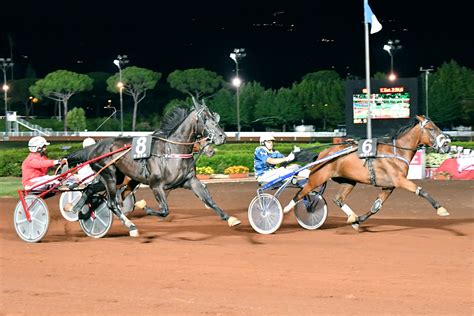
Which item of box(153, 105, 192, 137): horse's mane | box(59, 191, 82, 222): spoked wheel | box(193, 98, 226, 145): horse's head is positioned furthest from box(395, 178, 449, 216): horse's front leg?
box(59, 191, 82, 222): spoked wheel

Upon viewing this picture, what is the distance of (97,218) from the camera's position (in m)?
10.8

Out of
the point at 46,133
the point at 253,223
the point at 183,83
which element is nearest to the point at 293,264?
the point at 253,223

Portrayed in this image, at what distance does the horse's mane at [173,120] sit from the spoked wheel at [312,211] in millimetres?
2033

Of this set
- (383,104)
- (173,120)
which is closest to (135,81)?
(383,104)

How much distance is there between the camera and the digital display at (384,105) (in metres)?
32.2

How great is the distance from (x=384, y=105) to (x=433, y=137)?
860 inches

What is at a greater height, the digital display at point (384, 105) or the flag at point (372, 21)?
the flag at point (372, 21)

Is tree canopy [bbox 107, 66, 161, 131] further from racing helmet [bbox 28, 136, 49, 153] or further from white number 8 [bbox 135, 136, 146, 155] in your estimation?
racing helmet [bbox 28, 136, 49, 153]

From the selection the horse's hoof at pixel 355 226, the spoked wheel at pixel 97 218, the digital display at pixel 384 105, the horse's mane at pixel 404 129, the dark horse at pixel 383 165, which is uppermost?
the digital display at pixel 384 105

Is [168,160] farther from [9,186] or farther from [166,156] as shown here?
[9,186]

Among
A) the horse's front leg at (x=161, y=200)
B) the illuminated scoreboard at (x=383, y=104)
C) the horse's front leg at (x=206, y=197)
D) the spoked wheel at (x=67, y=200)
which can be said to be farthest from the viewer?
the illuminated scoreboard at (x=383, y=104)

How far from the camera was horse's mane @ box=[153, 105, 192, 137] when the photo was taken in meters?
11.0

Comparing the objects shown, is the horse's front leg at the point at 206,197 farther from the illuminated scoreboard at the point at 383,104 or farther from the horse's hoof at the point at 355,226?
the illuminated scoreboard at the point at 383,104

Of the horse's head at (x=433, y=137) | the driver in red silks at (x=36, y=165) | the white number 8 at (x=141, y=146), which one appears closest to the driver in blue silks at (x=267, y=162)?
the white number 8 at (x=141, y=146)
